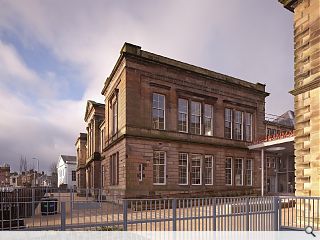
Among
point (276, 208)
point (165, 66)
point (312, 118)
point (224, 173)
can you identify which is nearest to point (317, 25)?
point (312, 118)

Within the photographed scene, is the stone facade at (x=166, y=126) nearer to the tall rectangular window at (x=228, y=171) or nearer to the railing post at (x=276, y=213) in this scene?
the tall rectangular window at (x=228, y=171)

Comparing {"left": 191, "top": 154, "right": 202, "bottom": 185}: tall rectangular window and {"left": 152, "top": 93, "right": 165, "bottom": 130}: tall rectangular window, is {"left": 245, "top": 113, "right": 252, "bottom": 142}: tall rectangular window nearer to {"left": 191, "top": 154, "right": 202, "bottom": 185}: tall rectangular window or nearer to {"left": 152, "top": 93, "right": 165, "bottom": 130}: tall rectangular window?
{"left": 191, "top": 154, "right": 202, "bottom": 185}: tall rectangular window

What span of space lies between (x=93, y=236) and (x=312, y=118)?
33.2ft

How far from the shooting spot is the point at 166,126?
2492cm

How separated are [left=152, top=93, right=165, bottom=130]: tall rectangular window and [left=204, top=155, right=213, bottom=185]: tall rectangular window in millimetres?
5597

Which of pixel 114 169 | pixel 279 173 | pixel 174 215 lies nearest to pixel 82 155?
pixel 114 169

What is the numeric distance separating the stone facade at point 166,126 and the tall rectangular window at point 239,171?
0.30 m

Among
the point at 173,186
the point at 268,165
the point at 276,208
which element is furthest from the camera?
the point at 268,165

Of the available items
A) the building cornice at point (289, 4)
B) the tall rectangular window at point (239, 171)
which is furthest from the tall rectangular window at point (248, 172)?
the building cornice at point (289, 4)

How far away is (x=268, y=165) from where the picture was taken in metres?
37.3

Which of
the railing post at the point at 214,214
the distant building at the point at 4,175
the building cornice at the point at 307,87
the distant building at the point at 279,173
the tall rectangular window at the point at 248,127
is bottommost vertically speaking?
the distant building at the point at 4,175

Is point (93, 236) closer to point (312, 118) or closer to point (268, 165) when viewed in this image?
point (312, 118)

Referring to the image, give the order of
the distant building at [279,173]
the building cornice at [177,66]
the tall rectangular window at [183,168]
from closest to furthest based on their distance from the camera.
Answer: the building cornice at [177,66] < the tall rectangular window at [183,168] < the distant building at [279,173]

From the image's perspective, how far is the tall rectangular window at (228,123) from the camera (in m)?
29.5
